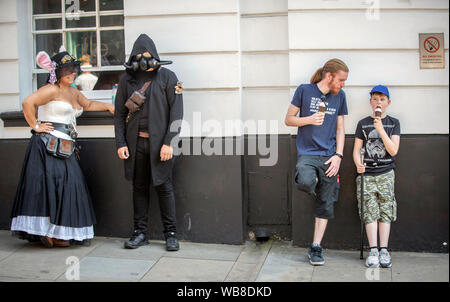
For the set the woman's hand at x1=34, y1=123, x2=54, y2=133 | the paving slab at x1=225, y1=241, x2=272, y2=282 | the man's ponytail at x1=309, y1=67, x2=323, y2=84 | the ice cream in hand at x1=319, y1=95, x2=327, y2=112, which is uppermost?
the man's ponytail at x1=309, y1=67, x2=323, y2=84

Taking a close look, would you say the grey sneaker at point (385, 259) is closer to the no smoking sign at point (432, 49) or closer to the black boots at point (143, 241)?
the no smoking sign at point (432, 49)

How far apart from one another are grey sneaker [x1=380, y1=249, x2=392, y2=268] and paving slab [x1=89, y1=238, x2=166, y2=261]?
2.17 metres

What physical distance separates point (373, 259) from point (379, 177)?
0.78 m

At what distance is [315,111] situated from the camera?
17.9ft

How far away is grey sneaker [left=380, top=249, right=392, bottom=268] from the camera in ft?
17.8

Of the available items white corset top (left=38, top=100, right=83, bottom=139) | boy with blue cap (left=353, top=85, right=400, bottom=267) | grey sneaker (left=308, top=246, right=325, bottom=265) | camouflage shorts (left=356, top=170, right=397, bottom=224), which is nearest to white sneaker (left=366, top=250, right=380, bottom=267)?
boy with blue cap (left=353, top=85, right=400, bottom=267)

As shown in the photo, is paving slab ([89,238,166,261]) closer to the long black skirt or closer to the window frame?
the long black skirt

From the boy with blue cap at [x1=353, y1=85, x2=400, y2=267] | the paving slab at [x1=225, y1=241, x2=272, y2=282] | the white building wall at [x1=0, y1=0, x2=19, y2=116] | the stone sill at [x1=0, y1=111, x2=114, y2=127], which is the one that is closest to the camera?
the paving slab at [x1=225, y1=241, x2=272, y2=282]
